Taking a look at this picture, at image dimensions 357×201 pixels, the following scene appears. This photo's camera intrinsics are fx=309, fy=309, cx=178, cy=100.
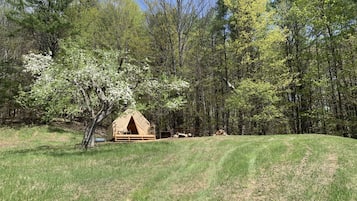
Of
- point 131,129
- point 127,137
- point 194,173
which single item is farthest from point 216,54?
point 194,173

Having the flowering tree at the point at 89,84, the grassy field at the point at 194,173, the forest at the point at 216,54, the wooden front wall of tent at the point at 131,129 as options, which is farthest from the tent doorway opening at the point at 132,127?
the grassy field at the point at 194,173

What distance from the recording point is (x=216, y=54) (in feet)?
86.6

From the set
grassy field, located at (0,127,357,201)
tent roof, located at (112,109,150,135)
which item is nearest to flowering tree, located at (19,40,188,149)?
grassy field, located at (0,127,357,201)

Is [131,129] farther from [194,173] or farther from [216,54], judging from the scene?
[194,173]

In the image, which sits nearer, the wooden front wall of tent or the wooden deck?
the wooden deck

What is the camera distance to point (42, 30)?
24625 mm

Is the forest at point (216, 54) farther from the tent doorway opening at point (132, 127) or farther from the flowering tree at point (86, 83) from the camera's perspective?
the tent doorway opening at point (132, 127)

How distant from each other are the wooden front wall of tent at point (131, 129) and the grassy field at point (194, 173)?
24.9ft

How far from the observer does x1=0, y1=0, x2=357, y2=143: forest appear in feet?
65.2

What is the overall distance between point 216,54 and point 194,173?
1817 centimetres

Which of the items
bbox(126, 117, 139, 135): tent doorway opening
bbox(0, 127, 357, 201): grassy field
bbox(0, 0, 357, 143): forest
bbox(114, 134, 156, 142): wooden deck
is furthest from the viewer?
bbox(126, 117, 139, 135): tent doorway opening

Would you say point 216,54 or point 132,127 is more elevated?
point 216,54

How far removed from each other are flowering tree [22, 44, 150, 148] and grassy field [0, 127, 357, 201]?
2.19 metres

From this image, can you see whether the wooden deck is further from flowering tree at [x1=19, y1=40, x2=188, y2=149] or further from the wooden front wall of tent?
flowering tree at [x1=19, y1=40, x2=188, y2=149]
